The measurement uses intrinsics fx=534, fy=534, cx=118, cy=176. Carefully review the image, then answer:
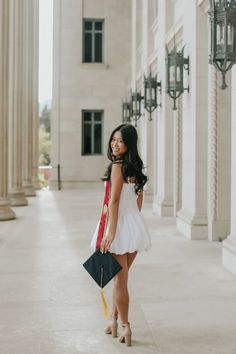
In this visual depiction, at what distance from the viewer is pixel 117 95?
2698 centimetres

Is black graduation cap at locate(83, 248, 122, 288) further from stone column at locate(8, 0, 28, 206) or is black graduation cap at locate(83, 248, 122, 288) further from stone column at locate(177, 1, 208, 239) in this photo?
stone column at locate(8, 0, 28, 206)

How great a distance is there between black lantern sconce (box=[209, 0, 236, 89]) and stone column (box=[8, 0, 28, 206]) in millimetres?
11027

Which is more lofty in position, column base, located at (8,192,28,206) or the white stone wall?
the white stone wall

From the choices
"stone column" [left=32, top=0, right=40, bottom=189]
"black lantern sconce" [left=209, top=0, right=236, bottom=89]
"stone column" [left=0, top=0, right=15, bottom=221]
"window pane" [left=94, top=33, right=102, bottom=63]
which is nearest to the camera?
"black lantern sconce" [left=209, top=0, right=236, bottom=89]

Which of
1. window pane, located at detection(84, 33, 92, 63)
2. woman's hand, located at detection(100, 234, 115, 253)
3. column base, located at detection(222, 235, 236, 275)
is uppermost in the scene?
window pane, located at detection(84, 33, 92, 63)

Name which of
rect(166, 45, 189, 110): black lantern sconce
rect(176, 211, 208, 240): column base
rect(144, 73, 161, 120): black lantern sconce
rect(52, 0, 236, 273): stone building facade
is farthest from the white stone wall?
rect(176, 211, 208, 240): column base

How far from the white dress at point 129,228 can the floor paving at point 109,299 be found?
820mm

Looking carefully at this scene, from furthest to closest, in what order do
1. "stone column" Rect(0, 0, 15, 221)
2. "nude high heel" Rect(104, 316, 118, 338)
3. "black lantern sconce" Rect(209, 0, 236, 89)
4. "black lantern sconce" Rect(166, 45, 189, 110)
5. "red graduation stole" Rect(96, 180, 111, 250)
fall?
"stone column" Rect(0, 0, 15, 221) < "black lantern sconce" Rect(166, 45, 189, 110) < "black lantern sconce" Rect(209, 0, 236, 89) < "nude high heel" Rect(104, 316, 118, 338) < "red graduation stole" Rect(96, 180, 111, 250)

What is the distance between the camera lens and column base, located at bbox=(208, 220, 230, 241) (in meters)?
10.0

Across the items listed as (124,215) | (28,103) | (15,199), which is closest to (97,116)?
(28,103)

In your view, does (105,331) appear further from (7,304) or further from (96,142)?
(96,142)

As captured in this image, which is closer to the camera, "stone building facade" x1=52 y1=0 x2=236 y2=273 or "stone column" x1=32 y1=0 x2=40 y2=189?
"stone building facade" x1=52 y1=0 x2=236 y2=273

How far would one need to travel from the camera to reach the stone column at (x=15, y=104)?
57.7 feet

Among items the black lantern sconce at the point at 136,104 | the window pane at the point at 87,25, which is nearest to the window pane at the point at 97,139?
the window pane at the point at 87,25
